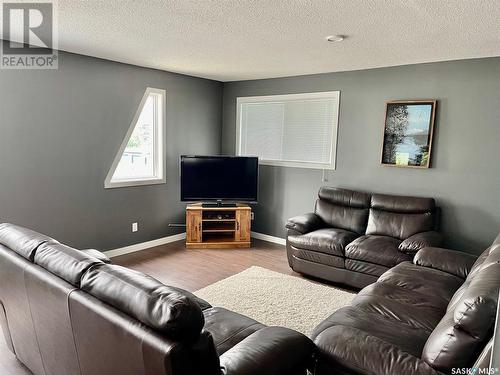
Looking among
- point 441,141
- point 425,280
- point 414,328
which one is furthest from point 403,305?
point 441,141

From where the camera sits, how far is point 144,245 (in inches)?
192

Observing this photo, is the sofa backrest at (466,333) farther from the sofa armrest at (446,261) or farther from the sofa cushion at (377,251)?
the sofa cushion at (377,251)

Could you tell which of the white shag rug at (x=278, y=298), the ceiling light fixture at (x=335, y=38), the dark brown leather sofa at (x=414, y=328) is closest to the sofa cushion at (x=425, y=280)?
the dark brown leather sofa at (x=414, y=328)

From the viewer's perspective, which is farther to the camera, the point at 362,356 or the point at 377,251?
the point at 377,251

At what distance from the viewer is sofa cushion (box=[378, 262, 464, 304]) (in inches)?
99.7

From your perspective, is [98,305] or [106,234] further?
[106,234]

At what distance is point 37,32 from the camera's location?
3088 mm

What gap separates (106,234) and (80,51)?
84.0 inches

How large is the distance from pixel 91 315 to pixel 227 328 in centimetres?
80

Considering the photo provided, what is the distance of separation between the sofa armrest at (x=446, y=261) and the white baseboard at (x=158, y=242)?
7.86ft

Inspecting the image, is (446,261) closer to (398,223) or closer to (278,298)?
(398,223)

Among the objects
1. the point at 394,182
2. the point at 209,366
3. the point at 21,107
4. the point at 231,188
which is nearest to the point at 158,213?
the point at 231,188

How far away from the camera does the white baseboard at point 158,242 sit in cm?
453

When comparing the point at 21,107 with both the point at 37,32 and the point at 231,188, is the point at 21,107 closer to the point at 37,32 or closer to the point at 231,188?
the point at 37,32
